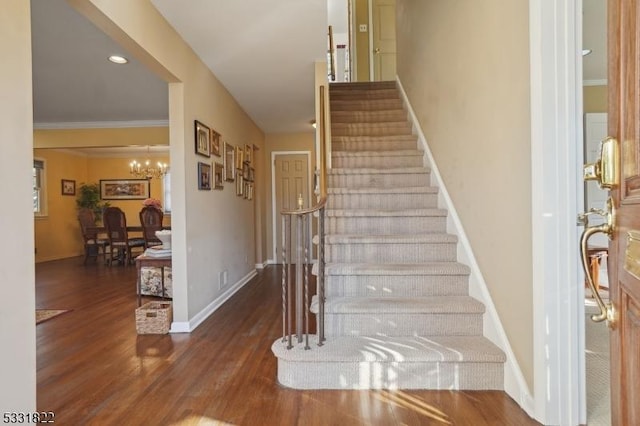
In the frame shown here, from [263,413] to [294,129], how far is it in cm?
527

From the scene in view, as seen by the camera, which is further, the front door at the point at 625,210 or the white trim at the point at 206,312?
the white trim at the point at 206,312

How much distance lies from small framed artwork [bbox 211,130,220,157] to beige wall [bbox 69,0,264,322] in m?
0.07

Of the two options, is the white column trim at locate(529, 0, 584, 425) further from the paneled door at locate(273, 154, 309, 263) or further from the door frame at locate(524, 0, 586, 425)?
the paneled door at locate(273, 154, 309, 263)

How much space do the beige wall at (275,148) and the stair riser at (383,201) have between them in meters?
3.58

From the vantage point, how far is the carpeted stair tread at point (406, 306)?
2090mm

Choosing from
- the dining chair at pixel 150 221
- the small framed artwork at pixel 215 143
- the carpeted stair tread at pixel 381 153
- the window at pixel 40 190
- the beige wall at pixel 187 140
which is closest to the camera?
the beige wall at pixel 187 140

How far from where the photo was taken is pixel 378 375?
1.88 metres

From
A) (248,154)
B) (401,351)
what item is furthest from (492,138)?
(248,154)

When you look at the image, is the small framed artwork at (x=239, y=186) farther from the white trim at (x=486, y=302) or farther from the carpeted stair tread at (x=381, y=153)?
the white trim at (x=486, y=302)

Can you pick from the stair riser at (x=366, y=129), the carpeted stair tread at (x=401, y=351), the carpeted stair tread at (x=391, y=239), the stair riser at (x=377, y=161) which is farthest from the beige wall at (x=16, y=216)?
the stair riser at (x=366, y=129)

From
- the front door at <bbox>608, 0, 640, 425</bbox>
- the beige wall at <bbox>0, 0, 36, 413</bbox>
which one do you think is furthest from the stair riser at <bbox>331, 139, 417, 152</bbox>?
the front door at <bbox>608, 0, 640, 425</bbox>

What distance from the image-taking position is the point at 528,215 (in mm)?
1611

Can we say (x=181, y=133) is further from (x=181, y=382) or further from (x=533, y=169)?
(x=533, y=169)

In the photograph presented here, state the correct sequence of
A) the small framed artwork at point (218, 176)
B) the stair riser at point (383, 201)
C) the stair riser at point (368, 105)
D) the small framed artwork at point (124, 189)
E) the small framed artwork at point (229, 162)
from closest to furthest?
1. the stair riser at point (383, 201)
2. the small framed artwork at point (218, 176)
3. the small framed artwork at point (229, 162)
4. the stair riser at point (368, 105)
5. the small framed artwork at point (124, 189)
